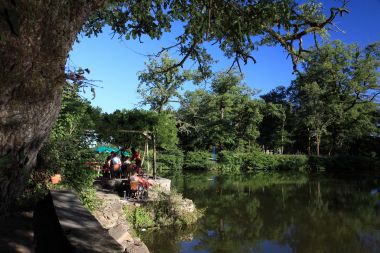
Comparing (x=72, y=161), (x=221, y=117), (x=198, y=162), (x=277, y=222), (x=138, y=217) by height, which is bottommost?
(x=277, y=222)

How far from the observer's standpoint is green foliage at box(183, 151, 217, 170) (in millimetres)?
35562

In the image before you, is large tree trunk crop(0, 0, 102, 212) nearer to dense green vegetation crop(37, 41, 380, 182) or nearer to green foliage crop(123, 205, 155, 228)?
green foliage crop(123, 205, 155, 228)

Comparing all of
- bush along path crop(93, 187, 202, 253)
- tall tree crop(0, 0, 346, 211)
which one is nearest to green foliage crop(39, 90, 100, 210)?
bush along path crop(93, 187, 202, 253)

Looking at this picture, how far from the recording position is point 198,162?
35.7m

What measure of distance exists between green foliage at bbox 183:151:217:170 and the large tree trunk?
34.4 meters

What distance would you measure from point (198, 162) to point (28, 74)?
34.7 m

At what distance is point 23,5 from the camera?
113 cm

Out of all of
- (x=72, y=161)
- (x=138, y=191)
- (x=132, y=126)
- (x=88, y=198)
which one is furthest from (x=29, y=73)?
(x=132, y=126)

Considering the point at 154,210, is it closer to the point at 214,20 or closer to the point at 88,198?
the point at 88,198

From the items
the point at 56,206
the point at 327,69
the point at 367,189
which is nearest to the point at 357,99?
the point at 327,69

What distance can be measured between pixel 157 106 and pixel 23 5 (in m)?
37.5

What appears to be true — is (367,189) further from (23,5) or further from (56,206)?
(23,5)

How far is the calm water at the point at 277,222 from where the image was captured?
1127cm

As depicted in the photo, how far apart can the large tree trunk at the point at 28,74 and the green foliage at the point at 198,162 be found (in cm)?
3436
